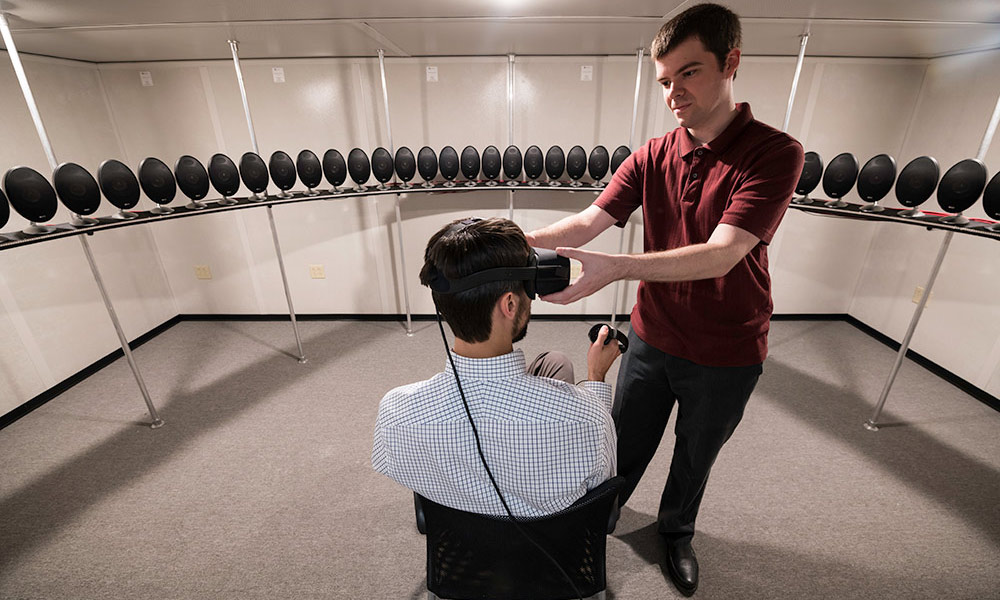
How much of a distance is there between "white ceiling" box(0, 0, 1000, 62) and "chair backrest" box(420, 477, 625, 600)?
1959mm

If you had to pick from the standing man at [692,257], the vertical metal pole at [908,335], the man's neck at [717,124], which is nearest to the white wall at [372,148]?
the vertical metal pole at [908,335]

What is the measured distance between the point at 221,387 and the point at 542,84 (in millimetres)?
3143

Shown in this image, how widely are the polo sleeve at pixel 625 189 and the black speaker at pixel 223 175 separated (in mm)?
2285

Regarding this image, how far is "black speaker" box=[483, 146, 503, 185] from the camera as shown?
2910mm

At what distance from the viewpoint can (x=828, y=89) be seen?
298 centimetres

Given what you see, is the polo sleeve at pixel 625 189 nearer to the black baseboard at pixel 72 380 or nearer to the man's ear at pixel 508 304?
the man's ear at pixel 508 304

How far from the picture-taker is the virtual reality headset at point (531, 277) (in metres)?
0.80

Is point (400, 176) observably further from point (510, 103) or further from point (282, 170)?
point (510, 103)

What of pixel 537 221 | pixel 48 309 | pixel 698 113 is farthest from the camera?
pixel 537 221

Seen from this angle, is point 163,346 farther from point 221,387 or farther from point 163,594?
point 163,594

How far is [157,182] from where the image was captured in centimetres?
220

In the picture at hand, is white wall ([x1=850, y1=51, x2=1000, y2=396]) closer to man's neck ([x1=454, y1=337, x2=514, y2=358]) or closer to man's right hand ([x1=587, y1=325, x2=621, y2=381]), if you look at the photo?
man's right hand ([x1=587, y1=325, x2=621, y2=381])

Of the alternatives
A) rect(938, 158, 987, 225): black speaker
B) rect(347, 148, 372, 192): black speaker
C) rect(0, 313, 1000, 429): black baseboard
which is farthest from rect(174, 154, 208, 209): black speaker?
rect(938, 158, 987, 225): black speaker

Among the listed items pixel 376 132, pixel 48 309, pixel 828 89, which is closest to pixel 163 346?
pixel 48 309
